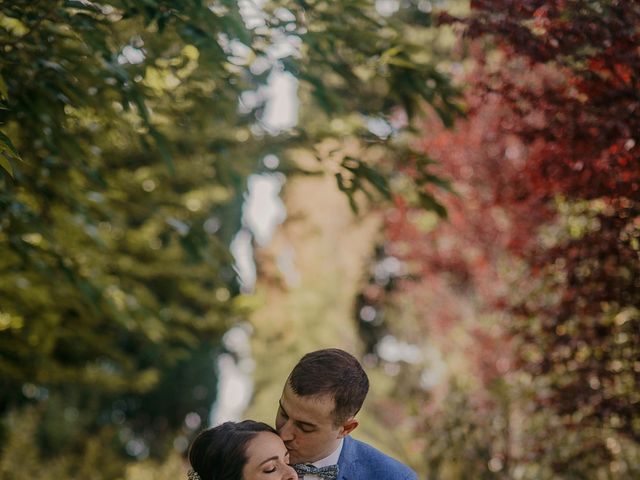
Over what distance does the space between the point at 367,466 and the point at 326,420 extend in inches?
10.0

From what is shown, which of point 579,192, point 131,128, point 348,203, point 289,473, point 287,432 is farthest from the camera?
point 348,203

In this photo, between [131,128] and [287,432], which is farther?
[131,128]

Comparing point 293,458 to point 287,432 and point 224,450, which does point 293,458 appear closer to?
point 287,432

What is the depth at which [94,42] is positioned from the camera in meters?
3.35

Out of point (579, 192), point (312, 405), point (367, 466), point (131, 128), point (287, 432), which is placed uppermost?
point (312, 405)

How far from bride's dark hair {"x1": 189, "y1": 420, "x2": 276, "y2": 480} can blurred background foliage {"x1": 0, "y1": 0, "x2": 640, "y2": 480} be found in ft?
3.38

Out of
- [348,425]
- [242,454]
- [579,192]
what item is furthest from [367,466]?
[579,192]

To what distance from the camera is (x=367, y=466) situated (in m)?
2.60

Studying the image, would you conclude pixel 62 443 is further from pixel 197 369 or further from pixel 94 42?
pixel 94 42

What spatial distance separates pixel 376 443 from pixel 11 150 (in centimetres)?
794

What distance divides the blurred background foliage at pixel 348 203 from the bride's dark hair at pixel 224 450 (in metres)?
1.03

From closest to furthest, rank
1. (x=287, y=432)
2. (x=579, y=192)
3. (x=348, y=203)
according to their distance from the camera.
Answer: (x=287, y=432)
(x=579, y=192)
(x=348, y=203)

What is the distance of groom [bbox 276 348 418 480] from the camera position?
8.05 feet

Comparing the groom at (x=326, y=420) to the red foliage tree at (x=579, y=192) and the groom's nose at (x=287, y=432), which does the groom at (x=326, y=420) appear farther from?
the red foliage tree at (x=579, y=192)
